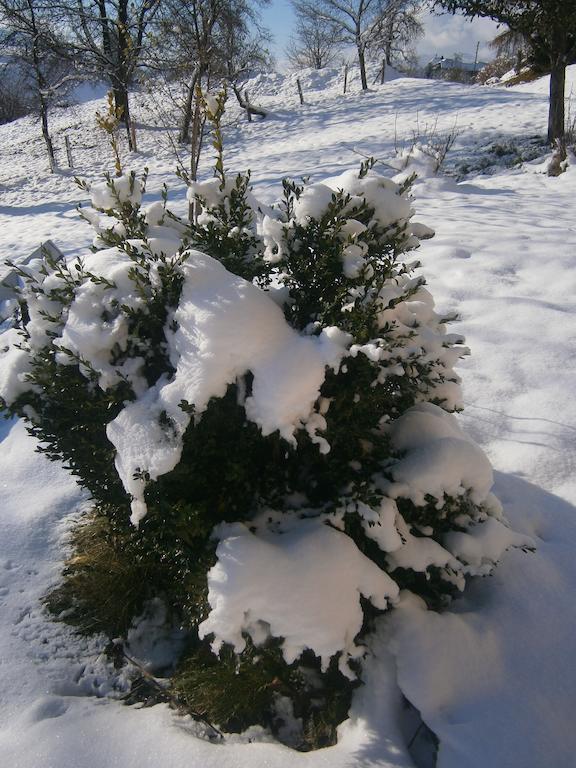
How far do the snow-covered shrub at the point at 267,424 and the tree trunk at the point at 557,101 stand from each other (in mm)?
9369

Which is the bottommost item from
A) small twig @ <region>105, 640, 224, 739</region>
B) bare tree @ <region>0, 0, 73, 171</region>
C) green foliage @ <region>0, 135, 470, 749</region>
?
small twig @ <region>105, 640, 224, 739</region>

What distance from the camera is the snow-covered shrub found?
173cm

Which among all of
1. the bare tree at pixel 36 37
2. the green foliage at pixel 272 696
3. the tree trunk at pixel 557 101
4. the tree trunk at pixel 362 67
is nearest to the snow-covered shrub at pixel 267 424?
the green foliage at pixel 272 696

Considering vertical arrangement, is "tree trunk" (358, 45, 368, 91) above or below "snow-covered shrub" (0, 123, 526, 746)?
above

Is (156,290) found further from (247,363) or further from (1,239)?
(1,239)

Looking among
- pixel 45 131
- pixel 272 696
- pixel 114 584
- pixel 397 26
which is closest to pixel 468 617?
pixel 272 696

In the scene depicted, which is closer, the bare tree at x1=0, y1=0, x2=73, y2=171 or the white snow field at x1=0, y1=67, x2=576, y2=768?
the white snow field at x1=0, y1=67, x2=576, y2=768

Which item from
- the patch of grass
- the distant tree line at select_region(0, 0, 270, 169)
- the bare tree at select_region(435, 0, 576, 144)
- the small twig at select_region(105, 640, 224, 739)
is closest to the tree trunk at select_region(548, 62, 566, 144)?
the bare tree at select_region(435, 0, 576, 144)

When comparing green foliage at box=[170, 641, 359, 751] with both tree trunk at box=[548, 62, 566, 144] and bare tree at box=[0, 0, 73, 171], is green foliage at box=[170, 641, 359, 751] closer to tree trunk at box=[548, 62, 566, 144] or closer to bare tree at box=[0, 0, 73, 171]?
tree trunk at box=[548, 62, 566, 144]

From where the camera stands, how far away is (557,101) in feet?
31.7

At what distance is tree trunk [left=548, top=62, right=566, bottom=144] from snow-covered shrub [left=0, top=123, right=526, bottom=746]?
369 inches

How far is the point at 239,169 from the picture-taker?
12.4m

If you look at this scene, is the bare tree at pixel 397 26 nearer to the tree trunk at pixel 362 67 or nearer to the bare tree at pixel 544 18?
the tree trunk at pixel 362 67

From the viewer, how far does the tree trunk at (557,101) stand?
31.0ft
